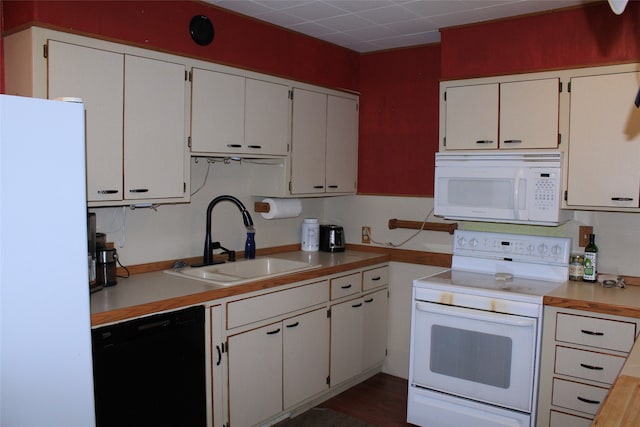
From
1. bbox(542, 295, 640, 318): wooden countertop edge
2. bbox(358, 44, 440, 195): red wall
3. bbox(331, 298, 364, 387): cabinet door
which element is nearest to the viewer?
bbox(542, 295, 640, 318): wooden countertop edge

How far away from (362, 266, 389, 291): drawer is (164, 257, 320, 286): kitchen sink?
1.64ft

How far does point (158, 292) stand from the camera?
2.57 m

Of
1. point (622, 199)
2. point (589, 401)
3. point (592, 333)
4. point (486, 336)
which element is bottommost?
point (589, 401)

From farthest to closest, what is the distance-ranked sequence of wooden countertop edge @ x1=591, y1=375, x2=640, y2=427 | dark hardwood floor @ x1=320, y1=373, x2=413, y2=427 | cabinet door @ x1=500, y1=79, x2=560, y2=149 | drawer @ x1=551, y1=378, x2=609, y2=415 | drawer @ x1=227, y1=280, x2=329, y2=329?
1. dark hardwood floor @ x1=320, y1=373, x2=413, y2=427
2. cabinet door @ x1=500, y1=79, x2=560, y2=149
3. drawer @ x1=227, y1=280, x2=329, y2=329
4. drawer @ x1=551, y1=378, x2=609, y2=415
5. wooden countertop edge @ x1=591, y1=375, x2=640, y2=427

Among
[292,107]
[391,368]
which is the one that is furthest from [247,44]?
[391,368]

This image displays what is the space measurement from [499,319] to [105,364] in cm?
197

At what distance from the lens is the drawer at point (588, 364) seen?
265cm

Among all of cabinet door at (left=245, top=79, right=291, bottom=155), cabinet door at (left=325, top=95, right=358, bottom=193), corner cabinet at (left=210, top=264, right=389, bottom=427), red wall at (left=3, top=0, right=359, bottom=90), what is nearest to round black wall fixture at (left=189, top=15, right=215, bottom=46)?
red wall at (left=3, top=0, right=359, bottom=90)

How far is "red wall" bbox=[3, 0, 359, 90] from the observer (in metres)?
2.41

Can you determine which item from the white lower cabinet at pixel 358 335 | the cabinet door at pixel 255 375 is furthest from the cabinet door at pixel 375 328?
the cabinet door at pixel 255 375

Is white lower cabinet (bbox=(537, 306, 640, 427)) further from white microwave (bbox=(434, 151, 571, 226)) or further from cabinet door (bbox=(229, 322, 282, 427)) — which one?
cabinet door (bbox=(229, 322, 282, 427))

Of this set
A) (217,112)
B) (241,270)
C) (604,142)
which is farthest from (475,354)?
(217,112)

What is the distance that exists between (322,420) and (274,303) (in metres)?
0.85

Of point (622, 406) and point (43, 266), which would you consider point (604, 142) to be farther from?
point (43, 266)
